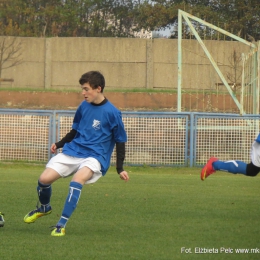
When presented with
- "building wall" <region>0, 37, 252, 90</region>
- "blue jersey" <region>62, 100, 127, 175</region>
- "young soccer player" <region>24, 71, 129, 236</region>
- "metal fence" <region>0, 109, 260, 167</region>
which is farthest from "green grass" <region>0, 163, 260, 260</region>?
"building wall" <region>0, 37, 252, 90</region>

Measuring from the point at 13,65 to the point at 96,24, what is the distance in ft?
30.0

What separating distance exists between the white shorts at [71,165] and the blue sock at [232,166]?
1401 mm

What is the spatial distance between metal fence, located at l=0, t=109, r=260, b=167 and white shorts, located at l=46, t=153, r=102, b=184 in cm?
943

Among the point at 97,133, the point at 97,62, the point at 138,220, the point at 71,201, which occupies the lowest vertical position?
the point at 138,220

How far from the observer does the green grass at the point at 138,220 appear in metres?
6.94

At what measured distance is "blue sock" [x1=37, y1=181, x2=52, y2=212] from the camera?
8.08 meters

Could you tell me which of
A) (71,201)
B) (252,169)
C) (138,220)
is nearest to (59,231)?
(71,201)

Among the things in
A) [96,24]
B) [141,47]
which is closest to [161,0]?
[96,24]

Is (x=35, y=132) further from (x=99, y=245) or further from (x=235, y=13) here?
(x=235, y=13)

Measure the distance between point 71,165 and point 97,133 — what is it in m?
0.43

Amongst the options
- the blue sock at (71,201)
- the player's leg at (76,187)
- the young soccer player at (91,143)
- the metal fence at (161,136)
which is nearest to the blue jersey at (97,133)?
the young soccer player at (91,143)

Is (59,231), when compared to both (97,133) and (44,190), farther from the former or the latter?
(97,133)

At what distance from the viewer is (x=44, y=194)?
26.8 feet

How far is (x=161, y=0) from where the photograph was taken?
143ft
